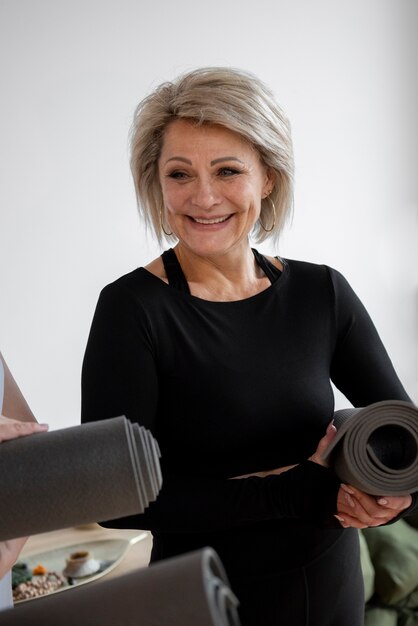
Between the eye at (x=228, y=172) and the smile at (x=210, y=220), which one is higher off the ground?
the eye at (x=228, y=172)

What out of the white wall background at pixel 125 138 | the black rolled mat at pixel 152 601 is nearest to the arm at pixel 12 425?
the black rolled mat at pixel 152 601

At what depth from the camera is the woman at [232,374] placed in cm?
120

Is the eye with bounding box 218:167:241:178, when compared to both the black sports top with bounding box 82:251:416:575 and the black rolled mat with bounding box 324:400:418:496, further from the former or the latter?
the black rolled mat with bounding box 324:400:418:496

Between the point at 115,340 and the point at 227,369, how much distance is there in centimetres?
18

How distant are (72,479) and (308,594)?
2.74ft

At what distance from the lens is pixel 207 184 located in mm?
1271

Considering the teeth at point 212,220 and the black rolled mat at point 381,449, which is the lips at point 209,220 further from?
the black rolled mat at point 381,449

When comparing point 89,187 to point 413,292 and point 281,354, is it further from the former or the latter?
point 281,354

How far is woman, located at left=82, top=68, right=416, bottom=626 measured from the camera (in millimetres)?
1199

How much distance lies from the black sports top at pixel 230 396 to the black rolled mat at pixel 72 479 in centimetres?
62

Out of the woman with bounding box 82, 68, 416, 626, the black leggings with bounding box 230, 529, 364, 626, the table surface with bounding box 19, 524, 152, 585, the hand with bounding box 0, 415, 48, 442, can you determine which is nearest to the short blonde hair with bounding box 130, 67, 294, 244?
the woman with bounding box 82, 68, 416, 626

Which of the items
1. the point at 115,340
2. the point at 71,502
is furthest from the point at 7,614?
the point at 115,340

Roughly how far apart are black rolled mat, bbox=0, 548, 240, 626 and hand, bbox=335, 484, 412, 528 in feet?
2.13

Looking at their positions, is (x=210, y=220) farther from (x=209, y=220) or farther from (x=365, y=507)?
(x=365, y=507)
